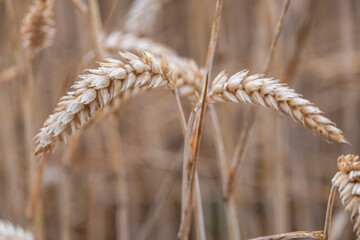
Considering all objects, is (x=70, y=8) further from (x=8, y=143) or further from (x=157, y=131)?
(x=8, y=143)

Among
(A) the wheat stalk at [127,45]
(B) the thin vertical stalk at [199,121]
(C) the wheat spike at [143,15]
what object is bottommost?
(B) the thin vertical stalk at [199,121]

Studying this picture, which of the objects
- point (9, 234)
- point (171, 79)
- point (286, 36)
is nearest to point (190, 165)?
point (171, 79)

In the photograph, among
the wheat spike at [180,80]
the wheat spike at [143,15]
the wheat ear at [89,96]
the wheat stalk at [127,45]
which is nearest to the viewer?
the wheat ear at [89,96]

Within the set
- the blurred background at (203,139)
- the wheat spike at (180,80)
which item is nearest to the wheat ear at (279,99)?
the wheat spike at (180,80)

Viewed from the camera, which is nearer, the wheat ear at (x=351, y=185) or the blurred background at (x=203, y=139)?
the wheat ear at (x=351, y=185)

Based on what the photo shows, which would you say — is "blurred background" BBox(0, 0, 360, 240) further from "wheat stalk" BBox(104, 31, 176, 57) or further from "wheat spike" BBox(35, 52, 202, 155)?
"wheat spike" BBox(35, 52, 202, 155)

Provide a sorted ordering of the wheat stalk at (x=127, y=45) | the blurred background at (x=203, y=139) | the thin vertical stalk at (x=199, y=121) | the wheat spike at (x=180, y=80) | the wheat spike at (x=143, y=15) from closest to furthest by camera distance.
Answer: the thin vertical stalk at (x=199, y=121) < the wheat spike at (x=180, y=80) < the wheat stalk at (x=127, y=45) < the wheat spike at (x=143, y=15) < the blurred background at (x=203, y=139)

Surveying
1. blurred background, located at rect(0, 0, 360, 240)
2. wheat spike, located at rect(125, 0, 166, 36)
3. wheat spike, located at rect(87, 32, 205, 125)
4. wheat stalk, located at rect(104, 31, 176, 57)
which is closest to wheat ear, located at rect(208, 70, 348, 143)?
wheat spike, located at rect(87, 32, 205, 125)

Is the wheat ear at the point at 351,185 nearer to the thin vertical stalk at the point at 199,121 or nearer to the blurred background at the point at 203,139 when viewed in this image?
the thin vertical stalk at the point at 199,121

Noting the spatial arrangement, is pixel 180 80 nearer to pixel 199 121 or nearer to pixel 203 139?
pixel 199 121
